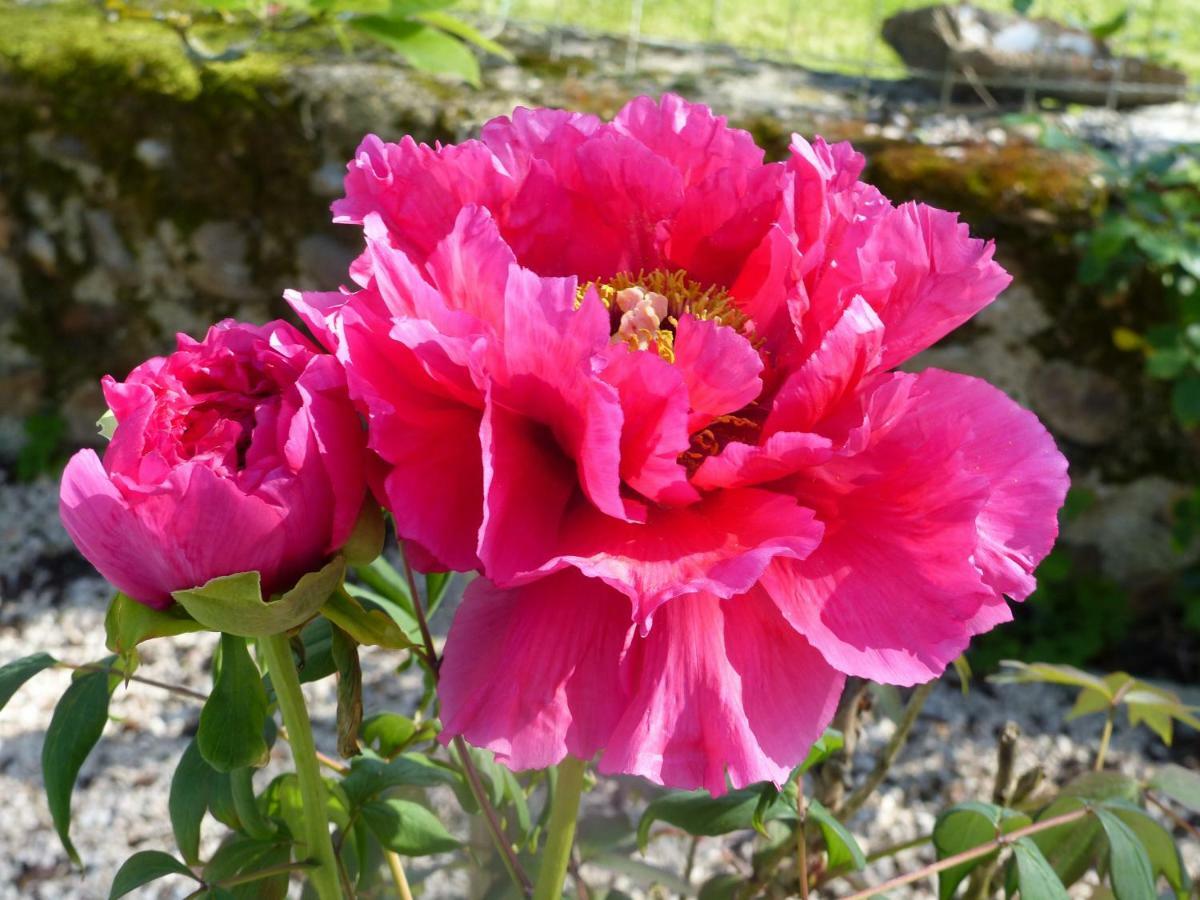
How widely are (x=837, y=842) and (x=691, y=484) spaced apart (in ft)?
1.41

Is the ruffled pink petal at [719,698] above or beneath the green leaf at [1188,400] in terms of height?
above

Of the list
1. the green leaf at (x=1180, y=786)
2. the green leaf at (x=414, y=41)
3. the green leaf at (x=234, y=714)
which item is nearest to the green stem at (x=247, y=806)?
the green leaf at (x=234, y=714)

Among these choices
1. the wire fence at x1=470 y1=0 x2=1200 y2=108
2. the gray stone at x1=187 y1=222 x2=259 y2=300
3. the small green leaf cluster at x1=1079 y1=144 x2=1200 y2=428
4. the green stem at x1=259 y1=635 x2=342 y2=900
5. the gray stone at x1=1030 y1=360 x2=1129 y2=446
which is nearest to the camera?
the green stem at x1=259 y1=635 x2=342 y2=900

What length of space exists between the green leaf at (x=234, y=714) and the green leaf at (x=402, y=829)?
0.26 m

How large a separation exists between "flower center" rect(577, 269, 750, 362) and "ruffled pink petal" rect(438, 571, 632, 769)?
0.12 metres

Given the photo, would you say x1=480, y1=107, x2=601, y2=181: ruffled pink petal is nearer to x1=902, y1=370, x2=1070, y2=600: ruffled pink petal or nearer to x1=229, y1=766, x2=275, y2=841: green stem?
x1=902, y1=370, x2=1070, y2=600: ruffled pink petal

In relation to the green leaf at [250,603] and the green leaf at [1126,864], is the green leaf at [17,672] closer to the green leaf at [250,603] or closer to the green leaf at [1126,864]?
the green leaf at [250,603]

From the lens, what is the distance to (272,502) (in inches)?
19.4

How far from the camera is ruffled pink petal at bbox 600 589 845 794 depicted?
0.52 metres

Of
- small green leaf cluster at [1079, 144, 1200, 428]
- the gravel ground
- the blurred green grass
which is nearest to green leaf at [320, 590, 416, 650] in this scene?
the gravel ground

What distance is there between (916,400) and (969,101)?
2.65m

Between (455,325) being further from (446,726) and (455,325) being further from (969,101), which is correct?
(969,101)

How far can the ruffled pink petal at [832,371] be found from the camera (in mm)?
523

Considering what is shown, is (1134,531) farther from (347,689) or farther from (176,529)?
(176,529)
